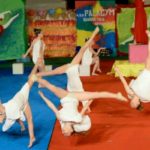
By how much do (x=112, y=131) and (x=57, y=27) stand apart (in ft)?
16.4

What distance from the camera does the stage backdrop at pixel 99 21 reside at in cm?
859

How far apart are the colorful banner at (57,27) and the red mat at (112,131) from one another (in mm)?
3464

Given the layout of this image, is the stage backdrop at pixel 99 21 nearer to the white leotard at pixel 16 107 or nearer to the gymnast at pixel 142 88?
the gymnast at pixel 142 88

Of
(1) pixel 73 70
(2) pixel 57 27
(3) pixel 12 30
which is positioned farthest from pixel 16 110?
(2) pixel 57 27

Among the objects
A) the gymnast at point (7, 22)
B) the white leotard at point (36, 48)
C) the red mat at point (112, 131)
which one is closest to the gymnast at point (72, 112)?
the red mat at point (112, 131)

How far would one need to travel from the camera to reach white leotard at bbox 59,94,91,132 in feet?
11.5

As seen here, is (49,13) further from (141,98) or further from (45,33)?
(141,98)

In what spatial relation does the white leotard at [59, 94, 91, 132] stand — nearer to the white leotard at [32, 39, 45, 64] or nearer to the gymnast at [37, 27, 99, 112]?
the gymnast at [37, 27, 99, 112]

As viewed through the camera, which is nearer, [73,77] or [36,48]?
[73,77]

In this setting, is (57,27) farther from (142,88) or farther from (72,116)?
(72,116)

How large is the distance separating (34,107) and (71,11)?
Answer: 3.94 m

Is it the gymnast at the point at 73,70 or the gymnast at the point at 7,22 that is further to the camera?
the gymnast at the point at 7,22

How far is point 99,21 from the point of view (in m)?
8.67

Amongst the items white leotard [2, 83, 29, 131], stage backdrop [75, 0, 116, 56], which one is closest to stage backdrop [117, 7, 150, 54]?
stage backdrop [75, 0, 116, 56]
